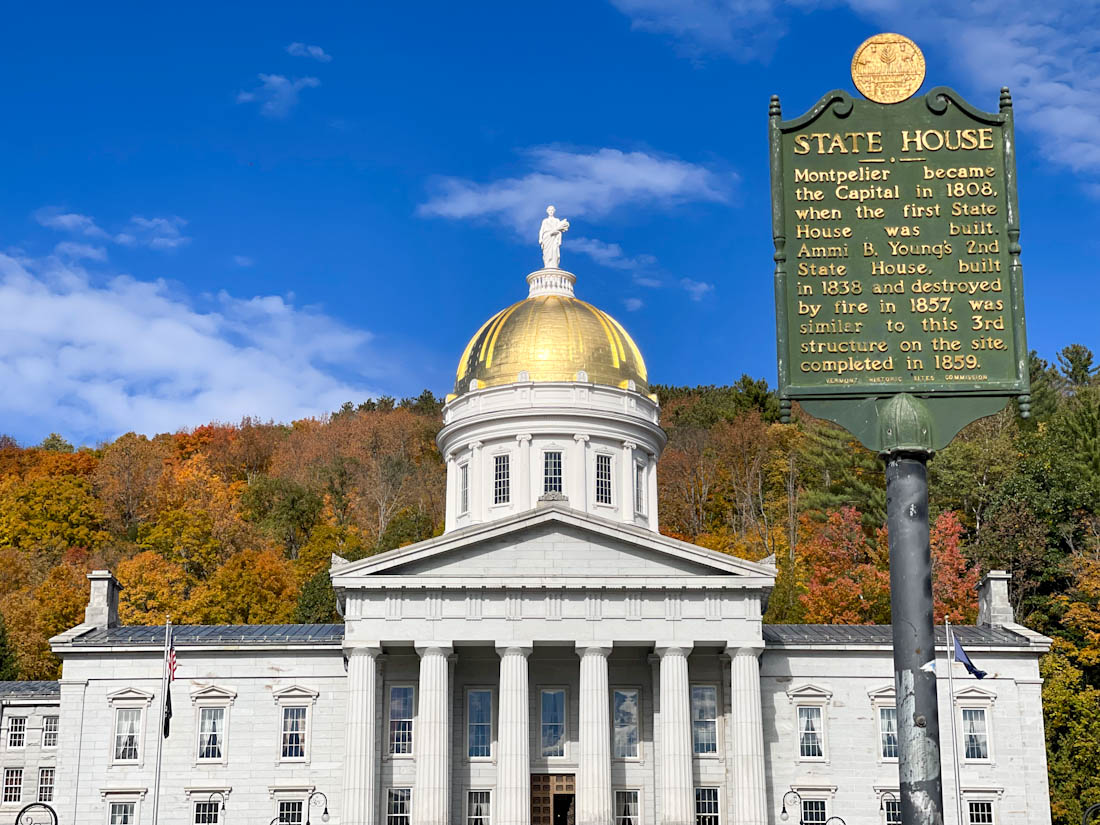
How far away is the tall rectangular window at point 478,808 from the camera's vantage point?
2158 inches

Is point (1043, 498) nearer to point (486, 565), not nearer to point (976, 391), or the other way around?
point (486, 565)

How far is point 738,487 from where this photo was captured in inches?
3935

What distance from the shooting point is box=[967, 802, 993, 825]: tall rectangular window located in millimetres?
54844

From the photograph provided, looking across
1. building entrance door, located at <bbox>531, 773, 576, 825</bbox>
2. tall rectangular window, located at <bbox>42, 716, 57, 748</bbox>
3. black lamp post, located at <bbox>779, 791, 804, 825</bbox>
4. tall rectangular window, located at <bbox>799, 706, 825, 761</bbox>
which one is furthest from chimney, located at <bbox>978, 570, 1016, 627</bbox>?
tall rectangular window, located at <bbox>42, 716, 57, 748</bbox>

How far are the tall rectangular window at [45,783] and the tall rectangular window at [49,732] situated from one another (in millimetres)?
1013

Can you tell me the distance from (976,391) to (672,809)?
35.4 meters

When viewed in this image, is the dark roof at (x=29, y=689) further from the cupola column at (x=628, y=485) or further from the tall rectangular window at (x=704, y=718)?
the tall rectangular window at (x=704, y=718)

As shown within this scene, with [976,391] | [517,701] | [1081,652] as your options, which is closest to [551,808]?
[517,701]

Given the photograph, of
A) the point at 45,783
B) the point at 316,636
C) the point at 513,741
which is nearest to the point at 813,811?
the point at 513,741

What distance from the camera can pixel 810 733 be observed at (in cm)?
5594

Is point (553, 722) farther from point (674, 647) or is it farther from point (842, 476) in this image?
point (842, 476)

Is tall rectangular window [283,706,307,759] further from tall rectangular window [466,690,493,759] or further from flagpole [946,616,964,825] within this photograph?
flagpole [946,616,964,825]

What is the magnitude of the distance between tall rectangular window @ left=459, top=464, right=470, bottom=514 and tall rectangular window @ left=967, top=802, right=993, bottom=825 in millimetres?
24162

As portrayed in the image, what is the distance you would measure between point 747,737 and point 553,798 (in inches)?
316
